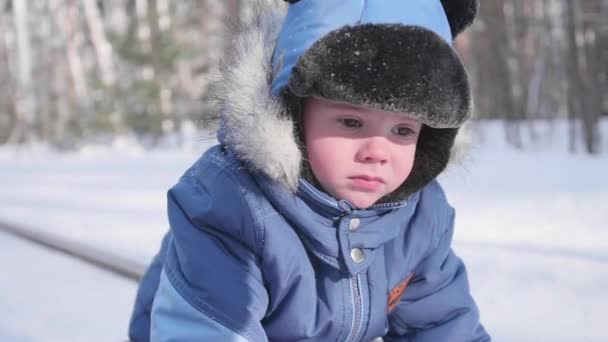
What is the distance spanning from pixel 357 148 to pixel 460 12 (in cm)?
36

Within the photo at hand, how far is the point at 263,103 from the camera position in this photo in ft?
3.92

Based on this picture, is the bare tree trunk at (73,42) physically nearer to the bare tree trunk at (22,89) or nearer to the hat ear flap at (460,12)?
the bare tree trunk at (22,89)

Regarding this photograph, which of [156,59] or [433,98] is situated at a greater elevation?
[433,98]

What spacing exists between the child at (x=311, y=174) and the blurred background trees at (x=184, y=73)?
532 centimetres

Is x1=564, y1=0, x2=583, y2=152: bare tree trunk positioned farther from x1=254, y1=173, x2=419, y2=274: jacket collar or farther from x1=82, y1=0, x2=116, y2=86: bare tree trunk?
x1=82, y1=0, x2=116, y2=86: bare tree trunk

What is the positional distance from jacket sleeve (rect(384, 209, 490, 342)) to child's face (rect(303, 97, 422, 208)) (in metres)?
0.25

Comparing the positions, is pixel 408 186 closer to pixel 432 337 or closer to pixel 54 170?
pixel 432 337

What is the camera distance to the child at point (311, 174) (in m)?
1.13

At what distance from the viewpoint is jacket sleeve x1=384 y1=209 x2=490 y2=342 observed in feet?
4.65

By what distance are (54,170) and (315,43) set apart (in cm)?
675

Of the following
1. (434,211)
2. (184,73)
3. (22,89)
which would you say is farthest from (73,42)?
(434,211)

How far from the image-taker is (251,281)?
1.20 metres

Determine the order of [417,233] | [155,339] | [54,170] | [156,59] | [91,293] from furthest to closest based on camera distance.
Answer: [156,59], [54,170], [91,293], [417,233], [155,339]

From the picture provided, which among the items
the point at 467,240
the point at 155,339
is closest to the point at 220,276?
the point at 155,339
